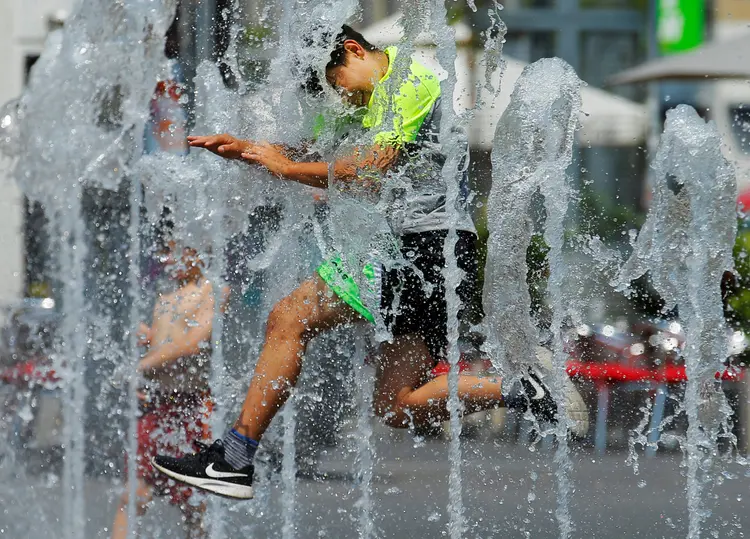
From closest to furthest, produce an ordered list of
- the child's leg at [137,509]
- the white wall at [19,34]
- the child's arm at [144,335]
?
the child's leg at [137,509]
the child's arm at [144,335]
the white wall at [19,34]

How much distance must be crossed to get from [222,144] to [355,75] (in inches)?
15.7

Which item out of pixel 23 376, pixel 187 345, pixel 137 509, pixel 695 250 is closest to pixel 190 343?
pixel 187 345

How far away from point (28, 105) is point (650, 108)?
10598mm

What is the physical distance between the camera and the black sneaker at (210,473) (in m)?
3.22

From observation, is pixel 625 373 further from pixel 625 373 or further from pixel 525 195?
pixel 525 195

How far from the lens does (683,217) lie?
12.1 ft

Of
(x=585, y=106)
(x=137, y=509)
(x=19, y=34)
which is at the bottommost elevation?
(x=137, y=509)

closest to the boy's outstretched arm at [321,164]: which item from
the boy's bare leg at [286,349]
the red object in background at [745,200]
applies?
the boy's bare leg at [286,349]

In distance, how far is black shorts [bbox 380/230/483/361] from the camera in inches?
131

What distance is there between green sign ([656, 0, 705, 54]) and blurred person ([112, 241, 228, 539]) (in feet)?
37.0

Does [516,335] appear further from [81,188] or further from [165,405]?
[81,188]

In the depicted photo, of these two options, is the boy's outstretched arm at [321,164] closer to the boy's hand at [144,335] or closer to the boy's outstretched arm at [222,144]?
the boy's outstretched arm at [222,144]

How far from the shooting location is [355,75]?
3262 millimetres

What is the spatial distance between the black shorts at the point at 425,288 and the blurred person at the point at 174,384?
785 millimetres
